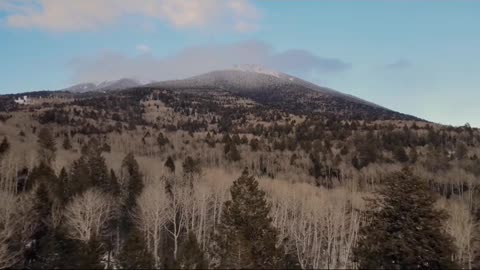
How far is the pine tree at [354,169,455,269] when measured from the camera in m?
28.6

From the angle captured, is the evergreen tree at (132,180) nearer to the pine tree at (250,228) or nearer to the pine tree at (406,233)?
the pine tree at (250,228)

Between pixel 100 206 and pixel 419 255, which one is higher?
pixel 419 255

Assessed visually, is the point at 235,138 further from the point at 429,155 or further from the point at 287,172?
the point at 429,155

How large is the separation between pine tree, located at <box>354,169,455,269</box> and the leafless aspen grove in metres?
2.19

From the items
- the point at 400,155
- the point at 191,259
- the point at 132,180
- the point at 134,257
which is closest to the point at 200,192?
the point at 132,180

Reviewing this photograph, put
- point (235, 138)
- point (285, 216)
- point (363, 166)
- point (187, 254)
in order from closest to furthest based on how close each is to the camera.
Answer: point (187, 254) < point (285, 216) < point (363, 166) < point (235, 138)

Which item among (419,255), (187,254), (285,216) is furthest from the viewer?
(285,216)

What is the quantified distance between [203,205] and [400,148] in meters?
98.5

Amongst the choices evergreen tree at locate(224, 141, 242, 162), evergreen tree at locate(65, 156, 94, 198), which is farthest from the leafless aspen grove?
evergreen tree at locate(224, 141, 242, 162)

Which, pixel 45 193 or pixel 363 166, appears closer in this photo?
pixel 45 193

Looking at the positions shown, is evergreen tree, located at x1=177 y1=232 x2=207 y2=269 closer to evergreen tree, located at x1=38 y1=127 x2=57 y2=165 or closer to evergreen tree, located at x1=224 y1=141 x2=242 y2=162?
evergreen tree, located at x1=38 y1=127 x2=57 y2=165

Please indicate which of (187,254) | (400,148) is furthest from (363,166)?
(187,254)

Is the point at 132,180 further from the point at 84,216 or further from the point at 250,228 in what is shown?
the point at 250,228

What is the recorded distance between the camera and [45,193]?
2323 inches
